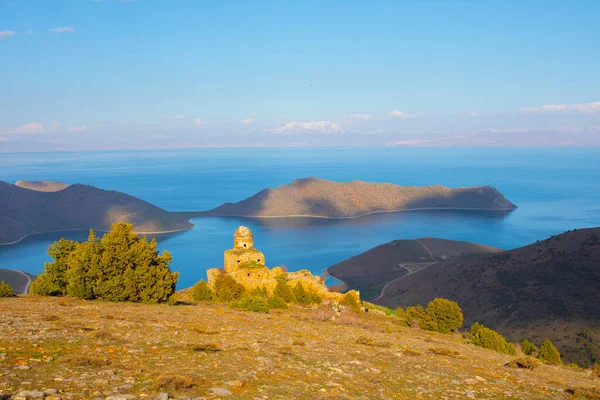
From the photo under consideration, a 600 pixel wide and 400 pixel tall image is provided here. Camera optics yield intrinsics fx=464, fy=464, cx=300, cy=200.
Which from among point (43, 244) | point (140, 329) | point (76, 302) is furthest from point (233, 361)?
point (43, 244)

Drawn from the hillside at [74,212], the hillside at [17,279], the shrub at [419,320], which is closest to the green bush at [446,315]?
the shrub at [419,320]

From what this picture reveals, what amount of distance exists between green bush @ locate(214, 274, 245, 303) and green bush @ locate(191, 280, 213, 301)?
0.49 meters

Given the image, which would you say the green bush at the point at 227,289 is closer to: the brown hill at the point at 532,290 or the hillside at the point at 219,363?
the hillside at the point at 219,363

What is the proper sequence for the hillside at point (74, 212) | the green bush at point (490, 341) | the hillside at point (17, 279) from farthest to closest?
the hillside at point (74, 212)
the hillside at point (17, 279)
the green bush at point (490, 341)

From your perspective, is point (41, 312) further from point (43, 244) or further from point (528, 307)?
point (43, 244)

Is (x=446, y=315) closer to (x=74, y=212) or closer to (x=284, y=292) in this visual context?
(x=284, y=292)

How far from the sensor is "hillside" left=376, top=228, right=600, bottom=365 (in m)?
36.0

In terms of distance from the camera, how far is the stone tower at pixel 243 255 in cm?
Answer: 2848

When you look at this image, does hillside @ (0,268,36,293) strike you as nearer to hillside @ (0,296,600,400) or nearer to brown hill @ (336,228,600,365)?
brown hill @ (336,228,600,365)

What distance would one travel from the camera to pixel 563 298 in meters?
42.5

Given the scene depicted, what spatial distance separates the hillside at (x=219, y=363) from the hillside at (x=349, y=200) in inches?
6033

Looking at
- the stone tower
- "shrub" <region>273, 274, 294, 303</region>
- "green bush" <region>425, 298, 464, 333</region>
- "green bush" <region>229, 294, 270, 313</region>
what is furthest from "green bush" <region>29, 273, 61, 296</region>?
"green bush" <region>425, 298, 464, 333</region>

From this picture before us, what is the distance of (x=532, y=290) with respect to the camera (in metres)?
46.6

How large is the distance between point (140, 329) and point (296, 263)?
300 feet
